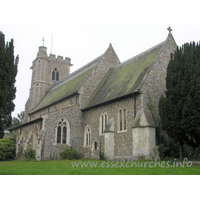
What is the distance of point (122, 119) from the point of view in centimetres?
2059

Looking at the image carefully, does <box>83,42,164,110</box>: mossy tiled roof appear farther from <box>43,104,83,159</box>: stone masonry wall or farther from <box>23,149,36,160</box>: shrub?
<box>23,149,36,160</box>: shrub

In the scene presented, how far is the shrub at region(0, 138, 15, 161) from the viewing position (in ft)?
87.4

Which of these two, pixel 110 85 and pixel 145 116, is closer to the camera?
pixel 145 116

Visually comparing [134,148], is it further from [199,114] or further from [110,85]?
[110,85]

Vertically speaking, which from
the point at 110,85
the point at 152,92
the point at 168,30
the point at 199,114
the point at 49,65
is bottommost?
the point at 199,114

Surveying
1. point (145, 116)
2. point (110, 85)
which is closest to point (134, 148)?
point (145, 116)

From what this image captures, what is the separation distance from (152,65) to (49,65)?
2697cm

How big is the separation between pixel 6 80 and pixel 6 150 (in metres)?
14.3

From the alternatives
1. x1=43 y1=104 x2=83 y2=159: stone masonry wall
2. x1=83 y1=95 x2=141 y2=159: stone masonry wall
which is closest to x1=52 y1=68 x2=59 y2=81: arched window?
x1=43 y1=104 x2=83 y2=159: stone masonry wall

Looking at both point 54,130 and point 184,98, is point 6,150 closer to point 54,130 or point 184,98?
point 54,130

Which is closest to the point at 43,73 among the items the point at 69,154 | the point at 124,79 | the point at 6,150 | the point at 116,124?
the point at 6,150

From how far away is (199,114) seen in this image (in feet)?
47.3

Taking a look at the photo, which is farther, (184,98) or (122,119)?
(122,119)

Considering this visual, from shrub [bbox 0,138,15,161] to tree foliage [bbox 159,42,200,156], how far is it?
18376 mm
